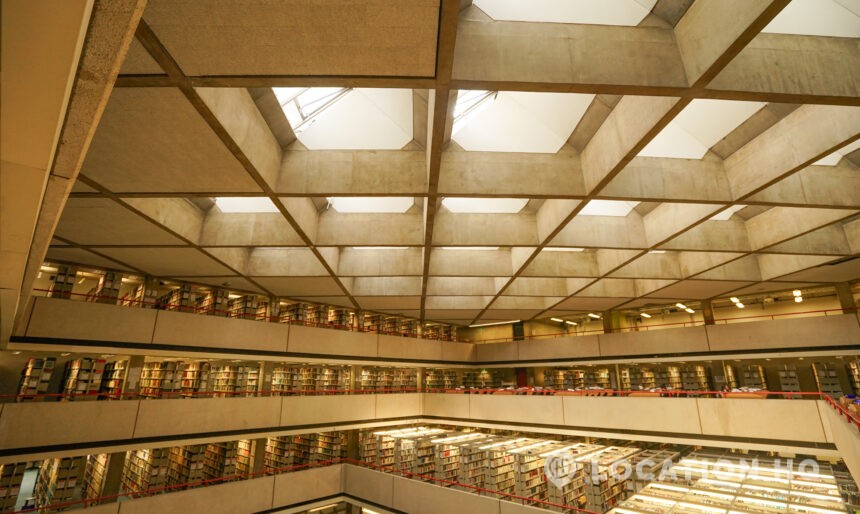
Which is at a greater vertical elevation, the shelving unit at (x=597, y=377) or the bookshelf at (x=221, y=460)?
the shelving unit at (x=597, y=377)

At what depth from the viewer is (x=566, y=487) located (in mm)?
10078

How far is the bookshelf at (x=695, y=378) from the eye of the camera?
17016 mm

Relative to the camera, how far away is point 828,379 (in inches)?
515

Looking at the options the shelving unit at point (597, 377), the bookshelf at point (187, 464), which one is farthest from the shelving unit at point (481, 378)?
the bookshelf at point (187, 464)

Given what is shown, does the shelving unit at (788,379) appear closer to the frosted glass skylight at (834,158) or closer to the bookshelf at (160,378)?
the frosted glass skylight at (834,158)

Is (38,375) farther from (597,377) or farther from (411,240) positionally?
(597,377)

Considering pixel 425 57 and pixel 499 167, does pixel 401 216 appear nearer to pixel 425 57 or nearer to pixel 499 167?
pixel 499 167

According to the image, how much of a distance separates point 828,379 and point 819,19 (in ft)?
46.8

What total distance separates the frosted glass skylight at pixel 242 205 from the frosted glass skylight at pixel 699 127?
6.42 metres

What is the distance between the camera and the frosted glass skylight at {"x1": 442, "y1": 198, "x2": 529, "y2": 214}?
7.89 m

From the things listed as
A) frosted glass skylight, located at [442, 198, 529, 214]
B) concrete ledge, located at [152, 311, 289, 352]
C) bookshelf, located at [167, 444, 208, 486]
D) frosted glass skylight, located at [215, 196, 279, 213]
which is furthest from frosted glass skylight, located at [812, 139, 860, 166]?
bookshelf, located at [167, 444, 208, 486]

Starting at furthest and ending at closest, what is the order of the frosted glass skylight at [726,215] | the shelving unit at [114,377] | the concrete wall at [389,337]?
the shelving unit at [114,377] < the concrete wall at [389,337] < the frosted glass skylight at [726,215]

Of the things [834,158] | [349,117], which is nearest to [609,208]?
[834,158]

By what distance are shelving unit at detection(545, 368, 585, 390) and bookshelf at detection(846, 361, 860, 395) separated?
898cm
